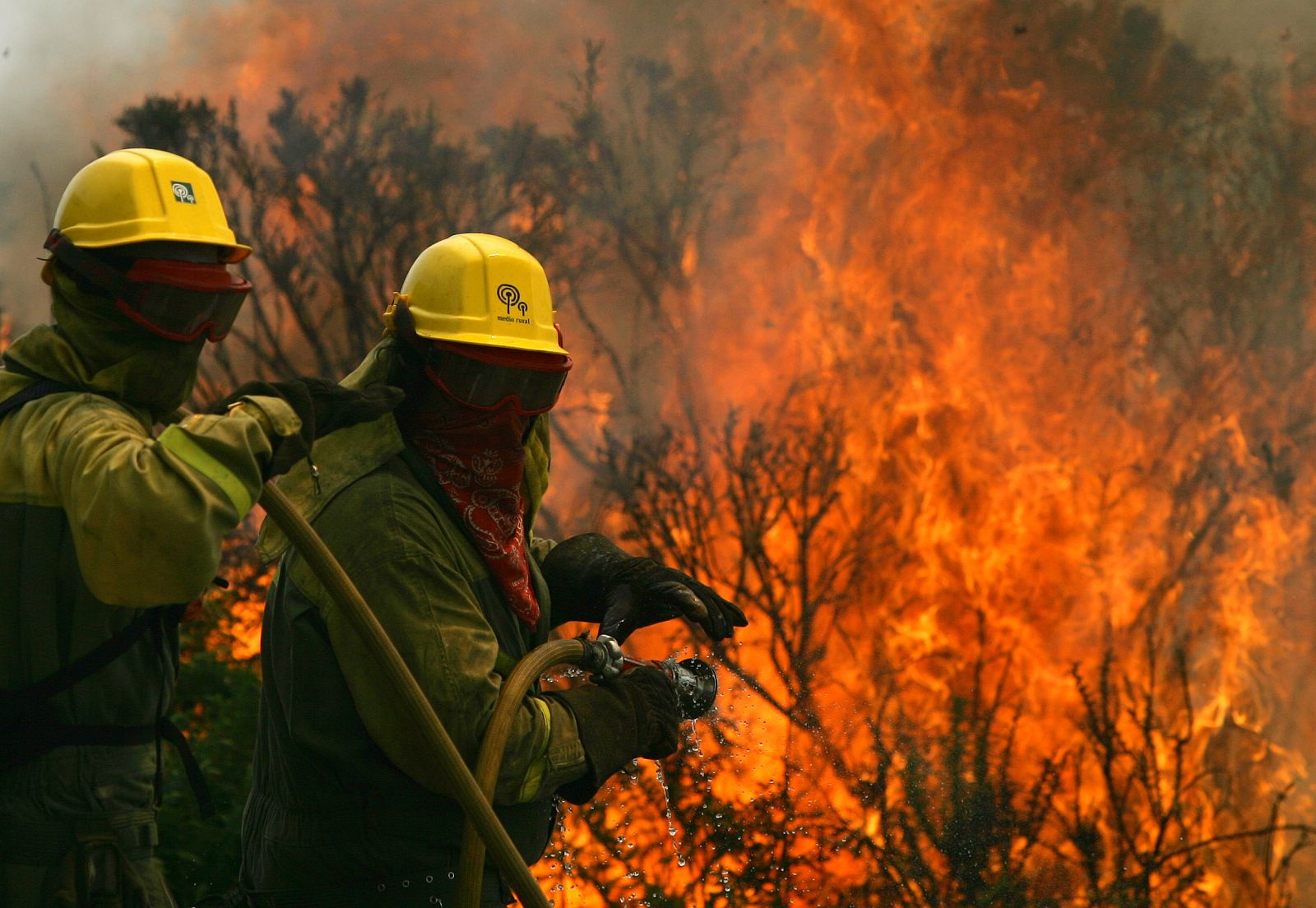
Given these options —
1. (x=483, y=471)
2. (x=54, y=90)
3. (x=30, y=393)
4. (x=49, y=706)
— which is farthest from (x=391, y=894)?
(x=54, y=90)

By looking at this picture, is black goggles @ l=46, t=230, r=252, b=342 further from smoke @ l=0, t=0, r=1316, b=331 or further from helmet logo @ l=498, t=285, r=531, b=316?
smoke @ l=0, t=0, r=1316, b=331

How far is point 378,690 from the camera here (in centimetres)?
283

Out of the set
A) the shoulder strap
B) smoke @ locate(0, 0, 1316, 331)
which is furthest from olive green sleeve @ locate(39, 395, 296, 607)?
smoke @ locate(0, 0, 1316, 331)

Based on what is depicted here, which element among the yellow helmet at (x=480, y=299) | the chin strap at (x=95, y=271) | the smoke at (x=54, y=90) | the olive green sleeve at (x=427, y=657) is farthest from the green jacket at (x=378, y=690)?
the smoke at (x=54, y=90)

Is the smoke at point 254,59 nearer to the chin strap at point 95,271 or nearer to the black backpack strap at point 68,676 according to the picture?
the chin strap at point 95,271

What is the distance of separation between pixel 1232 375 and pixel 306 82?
7020 mm

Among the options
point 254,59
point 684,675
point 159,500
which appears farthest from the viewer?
point 254,59

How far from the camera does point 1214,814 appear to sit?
8.55 meters

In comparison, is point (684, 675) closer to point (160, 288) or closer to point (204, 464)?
point (204, 464)

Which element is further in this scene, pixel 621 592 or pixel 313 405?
pixel 621 592

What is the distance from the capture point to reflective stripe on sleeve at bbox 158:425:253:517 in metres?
2.50

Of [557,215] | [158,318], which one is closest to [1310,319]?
[557,215]

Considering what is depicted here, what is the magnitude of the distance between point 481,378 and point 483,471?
0.71 ft

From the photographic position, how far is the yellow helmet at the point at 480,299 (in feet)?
10.4
